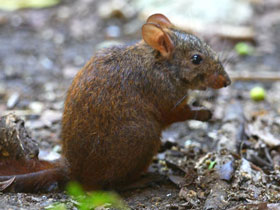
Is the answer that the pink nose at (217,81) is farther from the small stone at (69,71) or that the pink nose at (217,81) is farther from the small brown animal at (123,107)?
the small stone at (69,71)

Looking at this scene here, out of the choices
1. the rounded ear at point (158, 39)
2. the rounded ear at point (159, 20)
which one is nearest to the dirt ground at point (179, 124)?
the rounded ear at point (159, 20)

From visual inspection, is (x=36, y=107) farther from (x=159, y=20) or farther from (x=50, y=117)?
(x=159, y=20)

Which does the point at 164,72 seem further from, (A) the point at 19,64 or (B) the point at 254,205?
(A) the point at 19,64

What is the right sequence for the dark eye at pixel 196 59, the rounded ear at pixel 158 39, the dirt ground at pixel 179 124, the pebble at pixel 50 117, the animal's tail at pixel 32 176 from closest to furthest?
the animal's tail at pixel 32 176
the dirt ground at pixel 179 124
the rounded ear at pixel 158 39
the dark eye at pixel 196 59
the pebble at pixel 50 117

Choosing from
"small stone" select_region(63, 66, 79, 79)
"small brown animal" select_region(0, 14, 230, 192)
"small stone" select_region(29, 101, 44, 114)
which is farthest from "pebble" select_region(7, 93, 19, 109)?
"small brown animal" select_region(0, 14, 230, 192)

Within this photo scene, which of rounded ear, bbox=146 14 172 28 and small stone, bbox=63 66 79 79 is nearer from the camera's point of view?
rounded ear, bbox=146 14 172 28

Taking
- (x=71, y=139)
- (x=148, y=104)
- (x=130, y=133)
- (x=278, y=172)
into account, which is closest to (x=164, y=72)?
(x=148, y=104)

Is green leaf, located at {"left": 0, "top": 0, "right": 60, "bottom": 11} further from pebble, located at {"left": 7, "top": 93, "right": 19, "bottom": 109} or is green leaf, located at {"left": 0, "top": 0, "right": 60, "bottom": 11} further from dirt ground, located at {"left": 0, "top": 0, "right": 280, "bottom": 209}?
pebble, located at {"left": 7, "top": 93, "right": 19, "bottom": 109}

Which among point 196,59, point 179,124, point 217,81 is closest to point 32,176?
point 196,59
